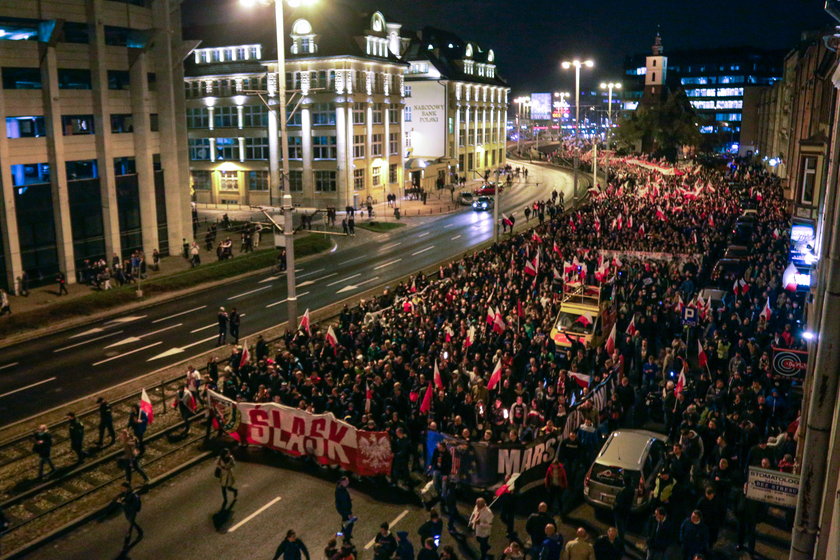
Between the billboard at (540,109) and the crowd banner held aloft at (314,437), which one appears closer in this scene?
the crowd banner held aloft at (314,437)

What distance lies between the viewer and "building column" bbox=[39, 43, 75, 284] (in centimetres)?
4044

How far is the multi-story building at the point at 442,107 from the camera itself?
93.4 m

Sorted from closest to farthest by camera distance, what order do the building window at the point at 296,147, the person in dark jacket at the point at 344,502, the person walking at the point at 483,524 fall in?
the person walking at the point at 483,524 < the person in dark jacket at the point at 344,502 < the building window at the point at 296,147

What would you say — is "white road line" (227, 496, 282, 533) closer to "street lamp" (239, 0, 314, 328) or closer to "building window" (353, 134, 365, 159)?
"street lamp" (239, 0, 314, 328)

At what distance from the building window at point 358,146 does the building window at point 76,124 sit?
31.3 meters

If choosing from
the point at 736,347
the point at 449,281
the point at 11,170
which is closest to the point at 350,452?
the point at 736,347

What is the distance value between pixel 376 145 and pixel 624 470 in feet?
210

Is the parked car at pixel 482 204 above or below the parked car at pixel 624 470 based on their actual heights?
above

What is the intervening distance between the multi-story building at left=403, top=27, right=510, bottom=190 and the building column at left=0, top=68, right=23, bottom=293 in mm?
53931

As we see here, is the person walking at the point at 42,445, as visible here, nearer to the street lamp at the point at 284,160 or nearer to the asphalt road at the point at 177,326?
the asphalt road at the point at 177,326

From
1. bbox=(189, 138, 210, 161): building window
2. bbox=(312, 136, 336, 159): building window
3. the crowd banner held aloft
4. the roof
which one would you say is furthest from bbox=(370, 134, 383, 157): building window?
the roof

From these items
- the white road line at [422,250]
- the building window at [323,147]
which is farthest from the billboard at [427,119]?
the white road line at [422,250]

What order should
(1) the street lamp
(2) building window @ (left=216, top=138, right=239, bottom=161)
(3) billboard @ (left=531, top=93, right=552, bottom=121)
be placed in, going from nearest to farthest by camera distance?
(1) the street lamp → (2) building window @ (left=216, top=138, right=239, bottom=161) → (3) billboard @ (left=531, top=93, right=552, bottom=121)

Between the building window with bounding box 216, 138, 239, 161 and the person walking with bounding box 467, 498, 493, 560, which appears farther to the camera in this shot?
the building window with bounding box 216, 138, 239, 161
